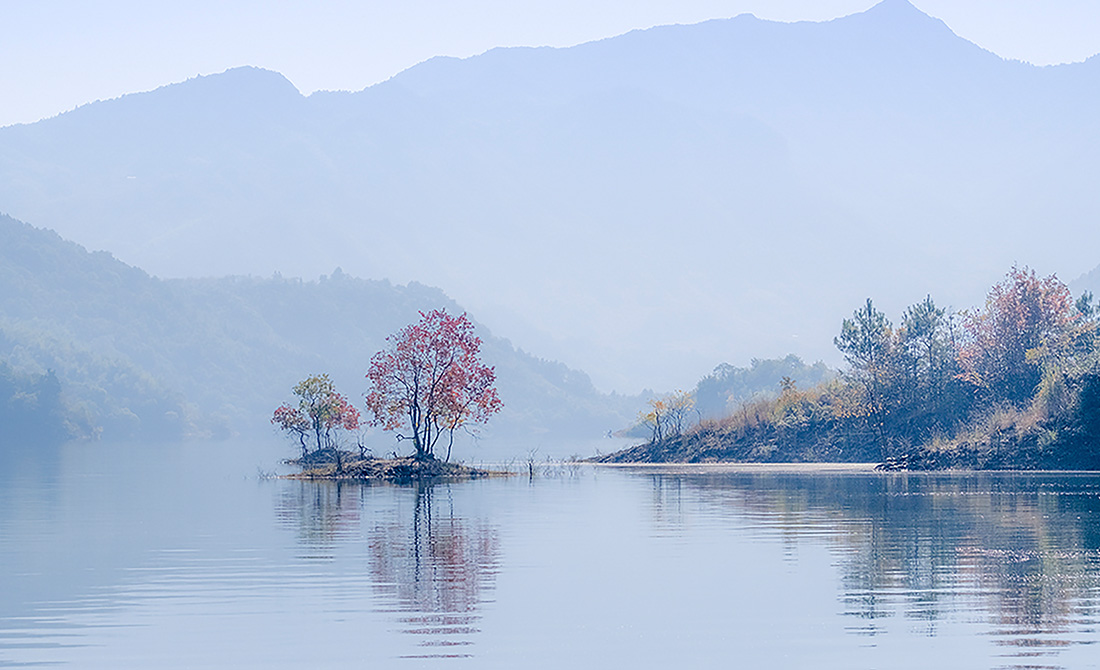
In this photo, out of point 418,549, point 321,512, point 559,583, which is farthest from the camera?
point 321,512

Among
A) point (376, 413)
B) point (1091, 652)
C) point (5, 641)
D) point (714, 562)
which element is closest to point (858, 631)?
point (1091, 652)

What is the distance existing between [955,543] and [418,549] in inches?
603

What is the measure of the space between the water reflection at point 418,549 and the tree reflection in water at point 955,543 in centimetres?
776

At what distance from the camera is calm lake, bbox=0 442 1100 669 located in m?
23.2

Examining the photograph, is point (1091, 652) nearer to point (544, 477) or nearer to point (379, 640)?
point (379, 640)

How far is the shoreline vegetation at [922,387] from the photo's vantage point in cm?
9244

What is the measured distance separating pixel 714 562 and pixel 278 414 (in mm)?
60788

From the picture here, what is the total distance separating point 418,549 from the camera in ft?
125

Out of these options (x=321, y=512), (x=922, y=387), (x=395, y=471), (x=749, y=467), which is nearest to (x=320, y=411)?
(x=395, y=471)

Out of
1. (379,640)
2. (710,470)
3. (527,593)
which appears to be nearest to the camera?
(379,640)

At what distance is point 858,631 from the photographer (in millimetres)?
24609

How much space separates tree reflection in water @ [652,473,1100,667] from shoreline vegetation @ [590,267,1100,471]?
20971mm

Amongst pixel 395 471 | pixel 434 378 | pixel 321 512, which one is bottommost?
pixel 321 512

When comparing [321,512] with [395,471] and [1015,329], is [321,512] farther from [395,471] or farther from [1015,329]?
[1015,329]
